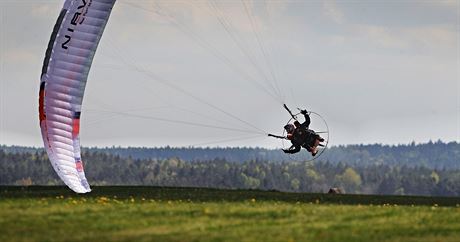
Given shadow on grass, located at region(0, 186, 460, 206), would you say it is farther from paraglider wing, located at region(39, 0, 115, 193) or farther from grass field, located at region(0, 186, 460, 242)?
grass field, located at region(0, 186, 460, 242)

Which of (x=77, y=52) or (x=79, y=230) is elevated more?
(x=77, y=52)

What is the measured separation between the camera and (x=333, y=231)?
3058cm

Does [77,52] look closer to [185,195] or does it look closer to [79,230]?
[185,195]

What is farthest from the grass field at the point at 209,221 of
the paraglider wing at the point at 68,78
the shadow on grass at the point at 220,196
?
the paraglider wing at the point at 68,78

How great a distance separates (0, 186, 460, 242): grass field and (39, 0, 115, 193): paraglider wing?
113 inches

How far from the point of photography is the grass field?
1165 inches

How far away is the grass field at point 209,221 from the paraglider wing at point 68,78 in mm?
2868

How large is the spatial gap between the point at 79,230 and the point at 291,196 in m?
15.9

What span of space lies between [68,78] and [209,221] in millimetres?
10251

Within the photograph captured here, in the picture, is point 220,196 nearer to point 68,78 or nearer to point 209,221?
point 68,78

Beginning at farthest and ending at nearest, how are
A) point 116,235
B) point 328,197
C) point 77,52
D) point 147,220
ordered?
1. point 328,197
2. point 77,52
3. point 147,220
4. point 116,235

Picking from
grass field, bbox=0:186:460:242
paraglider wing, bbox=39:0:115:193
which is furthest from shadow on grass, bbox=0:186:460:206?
grass field, bbox=0:186:460:242

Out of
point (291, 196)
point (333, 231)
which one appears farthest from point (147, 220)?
point (291, 196)

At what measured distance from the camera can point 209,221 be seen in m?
31.7
